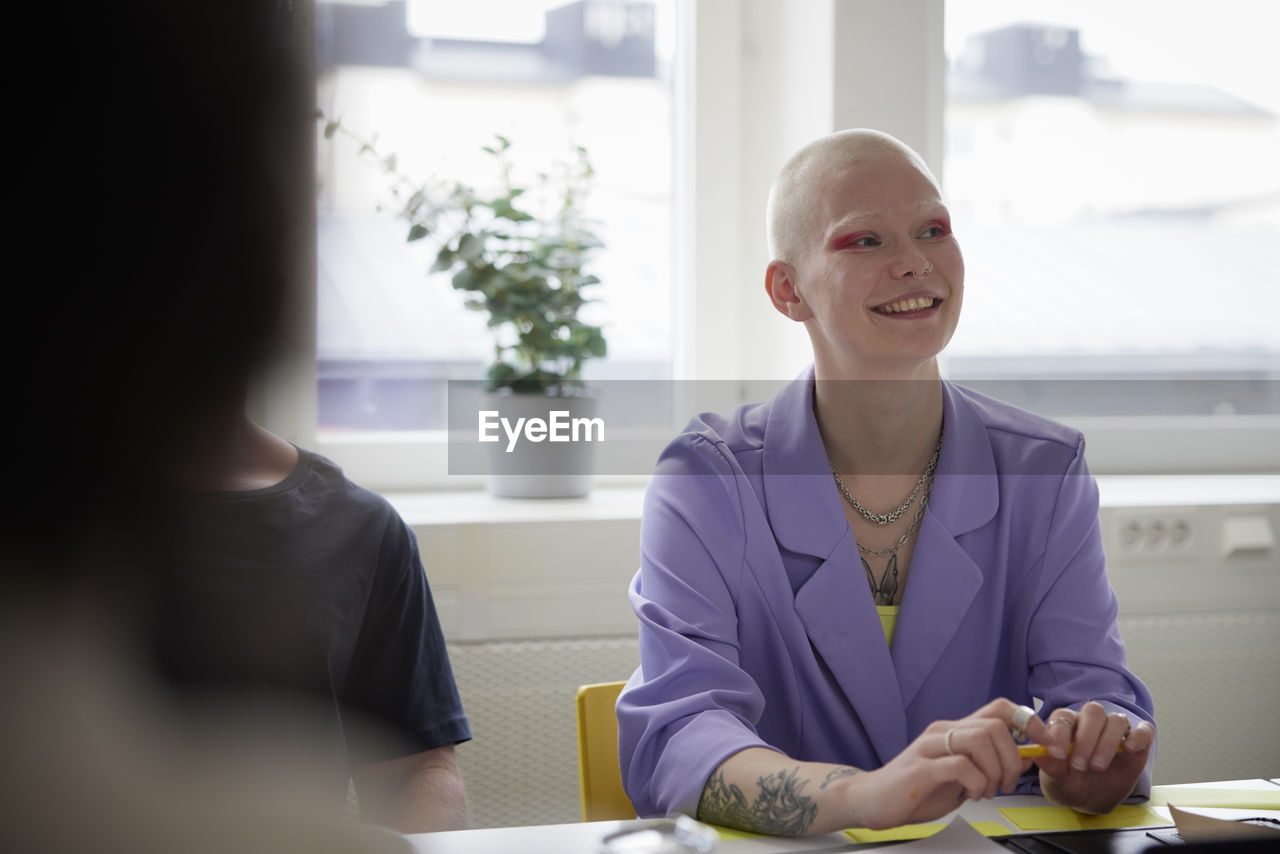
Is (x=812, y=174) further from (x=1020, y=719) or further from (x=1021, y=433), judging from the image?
(x=1020, y=719)

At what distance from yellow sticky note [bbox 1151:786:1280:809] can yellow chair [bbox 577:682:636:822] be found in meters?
0.54

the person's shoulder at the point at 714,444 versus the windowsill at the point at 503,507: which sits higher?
the person's shoulder at the point at 714,444

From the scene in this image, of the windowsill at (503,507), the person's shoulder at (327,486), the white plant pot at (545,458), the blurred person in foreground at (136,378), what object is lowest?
the windowsill at (503,507)

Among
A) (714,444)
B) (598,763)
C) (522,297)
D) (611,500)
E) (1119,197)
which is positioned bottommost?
(598,763)

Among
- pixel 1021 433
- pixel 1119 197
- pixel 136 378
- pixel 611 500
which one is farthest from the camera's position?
pixel 1119 197

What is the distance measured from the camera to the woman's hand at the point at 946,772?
2.72 ft

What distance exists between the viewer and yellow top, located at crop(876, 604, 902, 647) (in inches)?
47.2

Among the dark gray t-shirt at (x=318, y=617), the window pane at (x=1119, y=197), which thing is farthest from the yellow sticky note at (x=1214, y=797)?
the window pane at (x=1119, y=197)

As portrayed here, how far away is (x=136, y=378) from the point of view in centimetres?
14

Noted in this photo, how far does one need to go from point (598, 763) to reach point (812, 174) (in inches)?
29.4

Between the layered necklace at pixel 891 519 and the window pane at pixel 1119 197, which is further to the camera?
the window pane at pixel 1119 197

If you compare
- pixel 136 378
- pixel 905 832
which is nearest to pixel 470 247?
pixel 905 832

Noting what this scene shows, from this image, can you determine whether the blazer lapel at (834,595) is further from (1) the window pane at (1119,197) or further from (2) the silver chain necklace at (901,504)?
(1) the window pane at (1119,197)

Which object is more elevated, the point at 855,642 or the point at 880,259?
the point at 880,259
